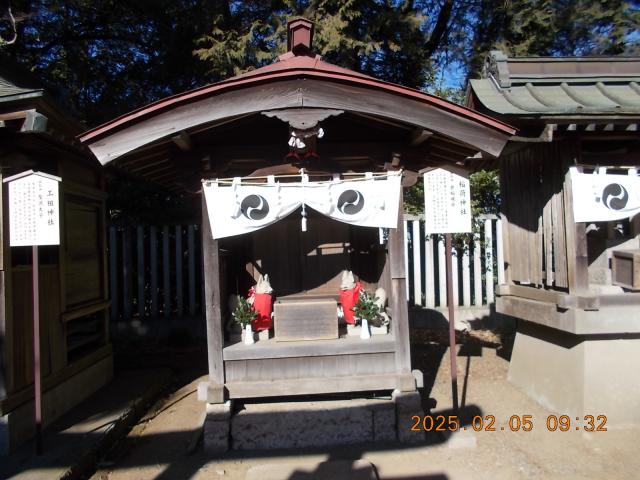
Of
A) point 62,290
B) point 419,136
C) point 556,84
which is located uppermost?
point 556,84

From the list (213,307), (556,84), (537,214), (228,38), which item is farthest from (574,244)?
(228,38)

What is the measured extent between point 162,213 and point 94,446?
680 centimetres

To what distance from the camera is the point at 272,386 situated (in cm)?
514

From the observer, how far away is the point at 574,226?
551 cm

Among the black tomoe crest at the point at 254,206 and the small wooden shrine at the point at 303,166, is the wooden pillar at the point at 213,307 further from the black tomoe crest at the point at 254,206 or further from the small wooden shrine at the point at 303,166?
the black tomoe crest at the point at 254,206

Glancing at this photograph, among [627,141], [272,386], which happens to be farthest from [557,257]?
[272,386]

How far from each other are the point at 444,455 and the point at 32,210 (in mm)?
5018

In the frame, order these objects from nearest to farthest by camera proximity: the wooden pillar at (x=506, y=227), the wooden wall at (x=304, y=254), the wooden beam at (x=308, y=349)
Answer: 1. the wooden beam at (x=308, y=349)
2. the wooden wall at (x=304, y=254)
3. the wooden pillar at (x=506, y=227)

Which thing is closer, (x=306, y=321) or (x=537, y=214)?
(x=306, y=321)

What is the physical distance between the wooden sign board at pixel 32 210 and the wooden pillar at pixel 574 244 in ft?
19.2

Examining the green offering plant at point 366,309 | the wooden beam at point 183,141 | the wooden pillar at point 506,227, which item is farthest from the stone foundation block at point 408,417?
the wooden beam at point 183,141

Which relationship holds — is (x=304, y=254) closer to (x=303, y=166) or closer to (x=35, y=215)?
(x=303, y=166)

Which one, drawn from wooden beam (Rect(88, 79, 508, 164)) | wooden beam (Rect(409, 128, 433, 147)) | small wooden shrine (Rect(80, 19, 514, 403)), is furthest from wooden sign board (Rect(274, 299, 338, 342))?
wooden beam (Rect(88, 79, 508, 164))

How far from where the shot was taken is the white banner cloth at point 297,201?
16.7 ft
